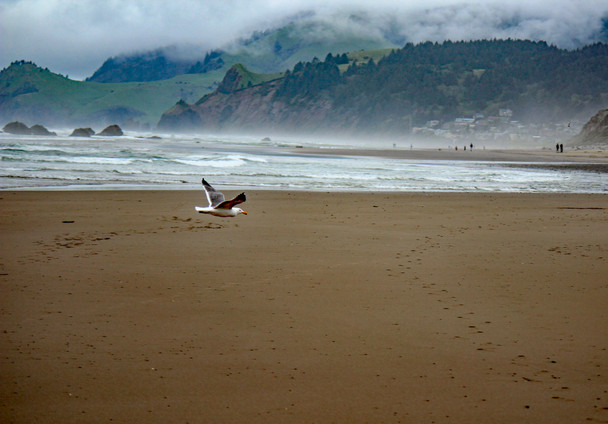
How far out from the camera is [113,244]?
29.4 ft

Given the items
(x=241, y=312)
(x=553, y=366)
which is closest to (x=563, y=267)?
(x=553, y=366)

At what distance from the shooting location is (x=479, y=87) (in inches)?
6890

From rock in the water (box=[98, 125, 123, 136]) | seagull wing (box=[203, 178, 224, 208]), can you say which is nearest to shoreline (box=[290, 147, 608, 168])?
seagull wing (box=[203, 178, 224, 208])

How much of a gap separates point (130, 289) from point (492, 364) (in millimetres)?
3687

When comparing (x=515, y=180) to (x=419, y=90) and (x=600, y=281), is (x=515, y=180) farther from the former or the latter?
(x=419, y=90)

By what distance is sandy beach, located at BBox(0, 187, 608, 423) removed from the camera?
3.89 m

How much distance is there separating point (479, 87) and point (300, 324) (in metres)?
180

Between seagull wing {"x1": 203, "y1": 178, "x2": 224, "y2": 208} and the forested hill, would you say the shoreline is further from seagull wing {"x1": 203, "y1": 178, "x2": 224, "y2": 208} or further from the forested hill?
the forested hill

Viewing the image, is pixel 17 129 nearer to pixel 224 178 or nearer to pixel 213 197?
pixel 224 178

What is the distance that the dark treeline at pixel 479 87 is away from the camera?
509ft

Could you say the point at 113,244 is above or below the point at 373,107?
below

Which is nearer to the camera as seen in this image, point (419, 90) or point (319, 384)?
point (319, 384)

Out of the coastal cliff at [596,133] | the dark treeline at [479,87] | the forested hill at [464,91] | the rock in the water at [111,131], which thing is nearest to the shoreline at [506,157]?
the coastal cliff at [596,133]

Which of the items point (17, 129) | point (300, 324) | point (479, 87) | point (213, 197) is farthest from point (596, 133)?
point (300, 324)
